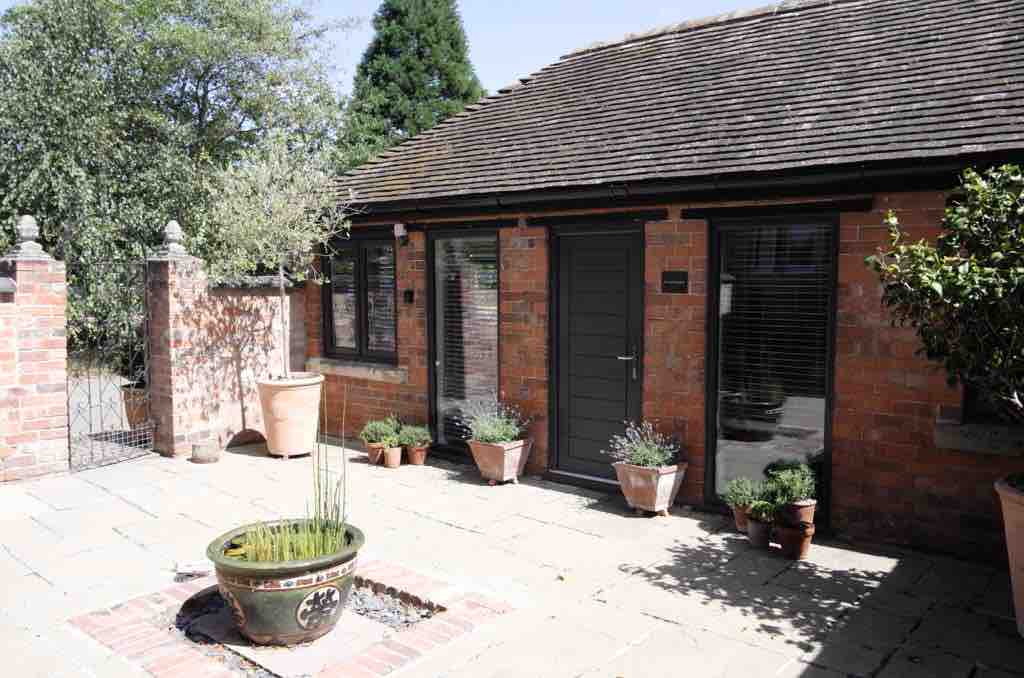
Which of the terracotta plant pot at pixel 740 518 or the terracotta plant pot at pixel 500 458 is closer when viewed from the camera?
the terracotta plant pot at pixel 740 518

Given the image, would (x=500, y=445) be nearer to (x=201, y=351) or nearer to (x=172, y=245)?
(x=201, y=351)

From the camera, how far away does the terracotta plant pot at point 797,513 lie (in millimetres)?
5551

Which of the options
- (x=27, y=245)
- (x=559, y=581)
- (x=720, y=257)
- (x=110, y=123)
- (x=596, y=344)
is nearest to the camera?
(x=559, y=581)

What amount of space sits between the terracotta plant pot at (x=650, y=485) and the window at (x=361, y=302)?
365cm

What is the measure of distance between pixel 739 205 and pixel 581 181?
1.43 meters

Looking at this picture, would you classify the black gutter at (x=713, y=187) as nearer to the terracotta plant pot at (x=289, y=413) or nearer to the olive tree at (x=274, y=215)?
the olive tree at (x=274, y=215)

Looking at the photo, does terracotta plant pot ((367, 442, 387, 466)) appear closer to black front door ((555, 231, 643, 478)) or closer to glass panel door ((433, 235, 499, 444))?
glass panel door ((433, 235, 499, 444))

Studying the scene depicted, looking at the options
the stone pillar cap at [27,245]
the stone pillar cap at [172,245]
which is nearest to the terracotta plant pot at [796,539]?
the stone pillar cap at [172,245]

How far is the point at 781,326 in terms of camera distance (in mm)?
6215

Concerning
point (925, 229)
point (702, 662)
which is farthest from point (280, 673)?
point (925, 229)

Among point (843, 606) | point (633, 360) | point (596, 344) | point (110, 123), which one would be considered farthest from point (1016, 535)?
point (110, 123)

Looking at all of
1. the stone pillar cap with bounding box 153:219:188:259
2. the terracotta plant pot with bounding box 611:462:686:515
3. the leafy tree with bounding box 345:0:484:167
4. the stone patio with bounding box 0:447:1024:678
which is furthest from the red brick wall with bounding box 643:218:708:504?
the leafy tree with bounding box 345:0:484:167

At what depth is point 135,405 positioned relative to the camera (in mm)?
8945

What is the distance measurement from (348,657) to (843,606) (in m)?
2.91
